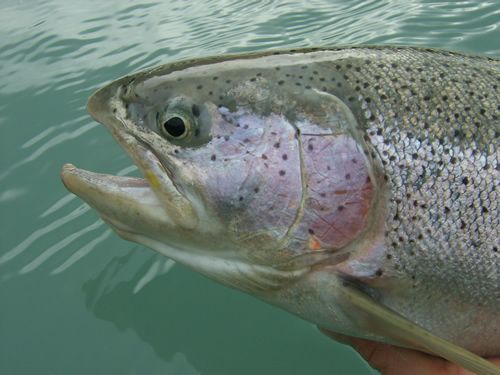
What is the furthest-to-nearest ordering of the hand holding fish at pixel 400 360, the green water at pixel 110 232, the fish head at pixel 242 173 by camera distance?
1. the green water at pixel 110 232
2. the hand holding fish at pixel 400 360
3. the fish head at pixel 242 173

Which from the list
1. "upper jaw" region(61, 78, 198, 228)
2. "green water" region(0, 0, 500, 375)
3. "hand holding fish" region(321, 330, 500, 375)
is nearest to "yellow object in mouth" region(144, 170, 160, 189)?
"upper jaw" region(61, 78, 198, 228)

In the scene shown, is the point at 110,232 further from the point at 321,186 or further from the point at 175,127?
the point at 321,186

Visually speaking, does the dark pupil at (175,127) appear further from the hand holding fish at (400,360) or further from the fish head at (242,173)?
the hand holding fish at (400,360)

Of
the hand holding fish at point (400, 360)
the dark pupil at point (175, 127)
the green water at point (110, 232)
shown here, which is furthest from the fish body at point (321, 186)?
the green water at point (110, 232)

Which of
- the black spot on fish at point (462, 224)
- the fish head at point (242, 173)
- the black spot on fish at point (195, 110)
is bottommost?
the black spot on fish at point (462, 224)

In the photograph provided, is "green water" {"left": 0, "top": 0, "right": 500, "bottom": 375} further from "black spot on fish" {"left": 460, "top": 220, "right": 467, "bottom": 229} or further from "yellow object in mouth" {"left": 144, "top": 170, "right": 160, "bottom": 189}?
"yellow object in mouth" {"left": 144, "top": 170, "right": 160, "bottom": 189}

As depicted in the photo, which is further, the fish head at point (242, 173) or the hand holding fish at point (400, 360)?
the hand holding fish at point (400, 360)

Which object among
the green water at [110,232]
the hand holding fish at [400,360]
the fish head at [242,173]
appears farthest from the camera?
the green water at [110,232]
